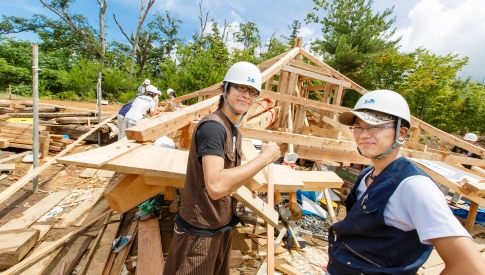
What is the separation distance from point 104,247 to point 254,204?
2.46 m

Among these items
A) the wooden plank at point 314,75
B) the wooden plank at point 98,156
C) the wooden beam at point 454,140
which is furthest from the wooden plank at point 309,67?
the wooden plank at point 98,156

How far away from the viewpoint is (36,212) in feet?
13.0

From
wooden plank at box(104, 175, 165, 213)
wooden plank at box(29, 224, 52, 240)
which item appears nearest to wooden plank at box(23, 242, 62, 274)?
wooden plank at box(29, 224, 52, 240)

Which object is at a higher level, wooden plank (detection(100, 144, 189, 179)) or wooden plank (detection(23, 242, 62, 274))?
wooden plank (detection(100, 144, 189, 179))

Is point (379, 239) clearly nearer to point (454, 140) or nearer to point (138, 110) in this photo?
point (454, 140)

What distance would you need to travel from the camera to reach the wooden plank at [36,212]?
3564mm

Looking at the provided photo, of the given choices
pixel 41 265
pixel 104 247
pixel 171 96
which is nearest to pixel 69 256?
pixel 41 265

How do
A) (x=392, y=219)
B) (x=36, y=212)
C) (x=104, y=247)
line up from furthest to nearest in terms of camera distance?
(x=36, y=212) < (x=104, y=247) < (x=392, y=219)

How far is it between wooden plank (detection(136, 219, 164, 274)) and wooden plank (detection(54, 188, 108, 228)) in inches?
53.0

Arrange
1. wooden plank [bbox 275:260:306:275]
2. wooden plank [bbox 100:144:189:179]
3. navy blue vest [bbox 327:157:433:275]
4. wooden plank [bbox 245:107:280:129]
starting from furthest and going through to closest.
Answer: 1. wooden plank [bbox 245:107:280:129]
2. wooden plank [bbox 275:260:306:275]
3. wooden plank [bbox 100:144:189:179]
4. navy blue vest [bbox 327:157:433:275]

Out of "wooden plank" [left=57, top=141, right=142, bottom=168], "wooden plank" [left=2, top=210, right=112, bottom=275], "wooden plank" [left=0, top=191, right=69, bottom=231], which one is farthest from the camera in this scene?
"wooden plank" [left=0, top=191, right=69, bottom=231]

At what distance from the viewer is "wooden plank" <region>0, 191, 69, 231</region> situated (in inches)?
140

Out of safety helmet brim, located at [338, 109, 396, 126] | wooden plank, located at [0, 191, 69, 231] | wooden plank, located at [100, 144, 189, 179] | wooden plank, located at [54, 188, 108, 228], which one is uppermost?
safety helmet brim, located at [338, 109, 396, 126]

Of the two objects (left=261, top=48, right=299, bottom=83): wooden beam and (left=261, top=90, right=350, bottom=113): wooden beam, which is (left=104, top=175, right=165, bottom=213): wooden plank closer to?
(left=261, top=48, right=299, bottom=83): wooden beam
